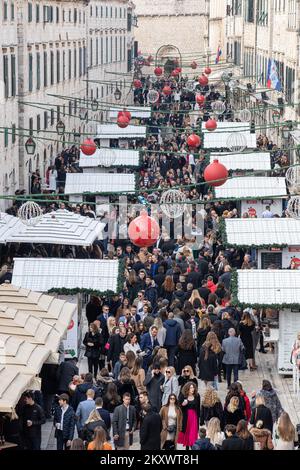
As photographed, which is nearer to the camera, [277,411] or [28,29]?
[277,411]

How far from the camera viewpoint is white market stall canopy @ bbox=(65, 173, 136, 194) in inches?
1651

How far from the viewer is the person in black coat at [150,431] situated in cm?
2002

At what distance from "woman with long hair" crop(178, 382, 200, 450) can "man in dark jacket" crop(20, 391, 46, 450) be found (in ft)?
6.64

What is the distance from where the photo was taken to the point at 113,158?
46.2 m

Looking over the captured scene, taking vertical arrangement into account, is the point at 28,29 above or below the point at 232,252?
above

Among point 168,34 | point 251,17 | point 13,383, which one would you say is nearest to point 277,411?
point 13,383

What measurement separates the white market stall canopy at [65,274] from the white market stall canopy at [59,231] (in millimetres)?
3495

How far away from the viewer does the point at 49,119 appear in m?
58.2

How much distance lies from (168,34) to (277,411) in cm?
10624

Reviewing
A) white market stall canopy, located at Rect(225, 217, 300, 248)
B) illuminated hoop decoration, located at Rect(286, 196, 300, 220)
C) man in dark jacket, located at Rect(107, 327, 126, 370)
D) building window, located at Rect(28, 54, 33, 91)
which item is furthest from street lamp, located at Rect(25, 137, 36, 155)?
man in dark jacket, located at Rect(107, 327, 126, 370)

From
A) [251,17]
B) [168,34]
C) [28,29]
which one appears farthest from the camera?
[168,34]

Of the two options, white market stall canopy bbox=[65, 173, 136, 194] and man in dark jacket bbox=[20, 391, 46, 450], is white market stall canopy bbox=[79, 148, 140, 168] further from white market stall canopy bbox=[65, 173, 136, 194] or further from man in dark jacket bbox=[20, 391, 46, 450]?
man in dark jacket bbox=[20, 391, 46, 450]

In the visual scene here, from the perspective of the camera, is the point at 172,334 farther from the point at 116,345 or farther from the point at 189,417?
the point at 189,417

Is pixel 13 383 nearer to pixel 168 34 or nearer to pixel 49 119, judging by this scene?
pixel 49 119
